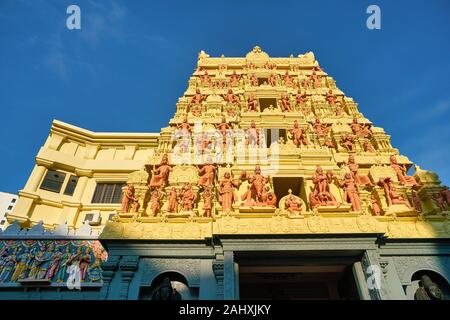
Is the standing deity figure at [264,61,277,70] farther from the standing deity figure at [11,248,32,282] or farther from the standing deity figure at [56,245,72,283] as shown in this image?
the standing deity figure at [11,248,32,282]

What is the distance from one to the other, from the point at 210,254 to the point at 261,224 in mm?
2170

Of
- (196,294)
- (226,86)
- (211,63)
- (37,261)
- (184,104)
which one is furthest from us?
(211,63)

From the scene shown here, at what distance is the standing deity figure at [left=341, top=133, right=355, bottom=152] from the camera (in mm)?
15906

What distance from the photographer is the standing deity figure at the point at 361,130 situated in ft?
54.4

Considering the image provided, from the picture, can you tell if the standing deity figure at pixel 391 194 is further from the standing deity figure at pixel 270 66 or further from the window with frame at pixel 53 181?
the window with frame at pixel 53 181

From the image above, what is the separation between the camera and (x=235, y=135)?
1658 cm

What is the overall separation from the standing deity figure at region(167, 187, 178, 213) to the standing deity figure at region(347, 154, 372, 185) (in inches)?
323

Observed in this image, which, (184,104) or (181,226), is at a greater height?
(184,104)

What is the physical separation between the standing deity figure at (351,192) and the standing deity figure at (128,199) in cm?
901

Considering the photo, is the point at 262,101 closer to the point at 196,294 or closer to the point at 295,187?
the point at 295,187

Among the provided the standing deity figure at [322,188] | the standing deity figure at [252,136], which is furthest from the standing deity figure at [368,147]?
the standing deity figure at [252,136]

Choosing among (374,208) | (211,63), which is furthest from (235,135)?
(211,63)

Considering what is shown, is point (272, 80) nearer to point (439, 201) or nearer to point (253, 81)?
point (253, 81)

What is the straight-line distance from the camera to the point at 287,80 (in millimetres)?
22047
